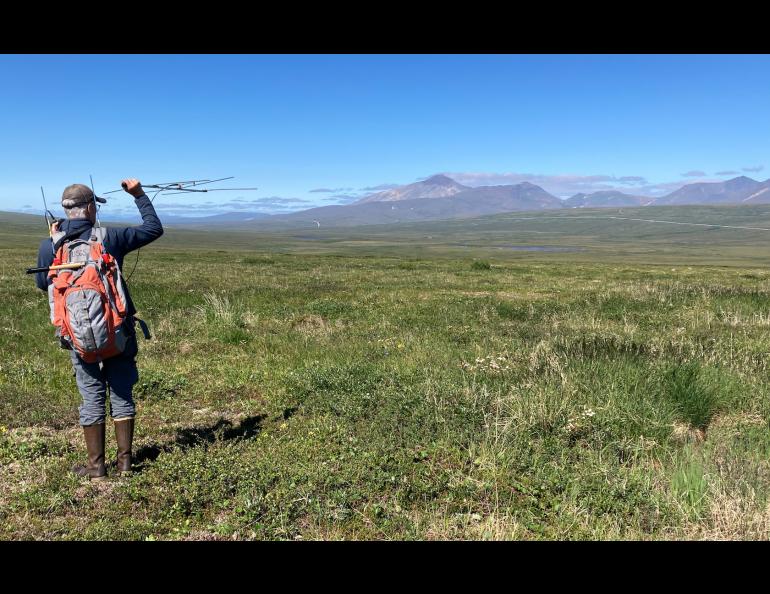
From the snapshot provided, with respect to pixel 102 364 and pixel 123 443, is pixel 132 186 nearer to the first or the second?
pixel 102 364

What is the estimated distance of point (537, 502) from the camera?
4.51 meters

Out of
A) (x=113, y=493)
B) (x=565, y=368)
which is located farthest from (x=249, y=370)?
(x=565, y=368)

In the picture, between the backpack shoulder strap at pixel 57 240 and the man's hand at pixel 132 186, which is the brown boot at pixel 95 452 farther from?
the man's hand at pixel 132 186

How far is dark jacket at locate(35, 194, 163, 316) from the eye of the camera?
480cm

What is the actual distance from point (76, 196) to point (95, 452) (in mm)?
2579

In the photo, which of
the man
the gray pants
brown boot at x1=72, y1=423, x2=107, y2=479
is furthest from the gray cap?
brown boot at x1=72, y1=423, x2=107, y2=479

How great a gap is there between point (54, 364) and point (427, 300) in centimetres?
1145

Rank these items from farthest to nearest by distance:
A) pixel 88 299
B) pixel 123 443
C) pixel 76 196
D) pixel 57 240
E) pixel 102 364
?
pixel 123 443, pixel 102 364, pixel 76 196, pixel 57 240, pixel 88 299

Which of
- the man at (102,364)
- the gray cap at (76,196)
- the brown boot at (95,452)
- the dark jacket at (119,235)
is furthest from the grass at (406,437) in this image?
the gray cap at (76,196)

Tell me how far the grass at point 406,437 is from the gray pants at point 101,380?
2.26 ft

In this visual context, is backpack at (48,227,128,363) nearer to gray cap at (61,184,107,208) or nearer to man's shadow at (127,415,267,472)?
gray cap at (61,184,107,208)

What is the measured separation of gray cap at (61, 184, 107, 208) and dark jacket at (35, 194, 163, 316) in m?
0.17

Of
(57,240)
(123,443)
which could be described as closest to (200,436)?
(123,443)

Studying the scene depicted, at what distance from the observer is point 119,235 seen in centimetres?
504
